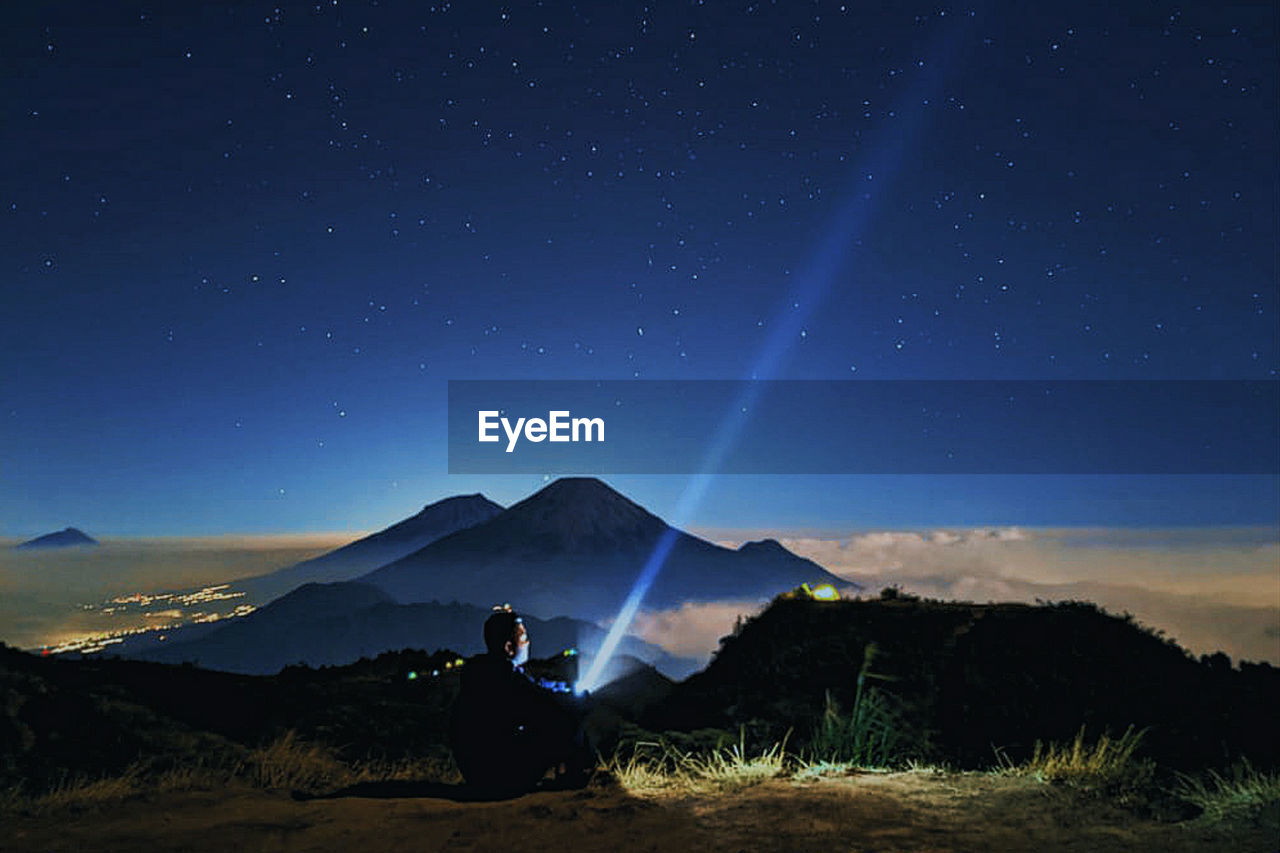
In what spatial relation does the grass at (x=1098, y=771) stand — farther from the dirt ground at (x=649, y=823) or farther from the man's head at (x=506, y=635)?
the man's head at (x=506, y=635)

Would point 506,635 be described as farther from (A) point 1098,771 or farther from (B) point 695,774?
(A) point 1098,771

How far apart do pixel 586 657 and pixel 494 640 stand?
1.16 metres

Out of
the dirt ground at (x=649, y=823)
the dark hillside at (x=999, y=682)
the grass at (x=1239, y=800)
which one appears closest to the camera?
the dirt ground at (x=649, y=823)

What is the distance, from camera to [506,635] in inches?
289

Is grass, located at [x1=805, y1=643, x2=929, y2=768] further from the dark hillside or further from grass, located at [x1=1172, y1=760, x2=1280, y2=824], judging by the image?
grass, located at [x1=1172, y1=760, x2=1280, y2=824]

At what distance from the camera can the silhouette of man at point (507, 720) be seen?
739 centimetres

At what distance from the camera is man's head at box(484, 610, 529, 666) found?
7332mm

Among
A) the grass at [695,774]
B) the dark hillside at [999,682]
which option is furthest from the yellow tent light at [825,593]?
the grass at [695,774]

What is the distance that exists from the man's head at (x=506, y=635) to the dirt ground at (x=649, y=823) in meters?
1.24

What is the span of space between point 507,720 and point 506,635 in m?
0.74

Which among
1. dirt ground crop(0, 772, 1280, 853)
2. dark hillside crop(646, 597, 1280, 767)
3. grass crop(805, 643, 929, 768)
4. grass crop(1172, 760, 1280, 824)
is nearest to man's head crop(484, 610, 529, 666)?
dirt ground crop(0, 772, 1280, 853)

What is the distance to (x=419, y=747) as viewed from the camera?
14945 mm

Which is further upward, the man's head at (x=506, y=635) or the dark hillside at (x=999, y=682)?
the man's head at (x=506, y=635)

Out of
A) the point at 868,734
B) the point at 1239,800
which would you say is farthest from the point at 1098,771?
the point at 868,734
